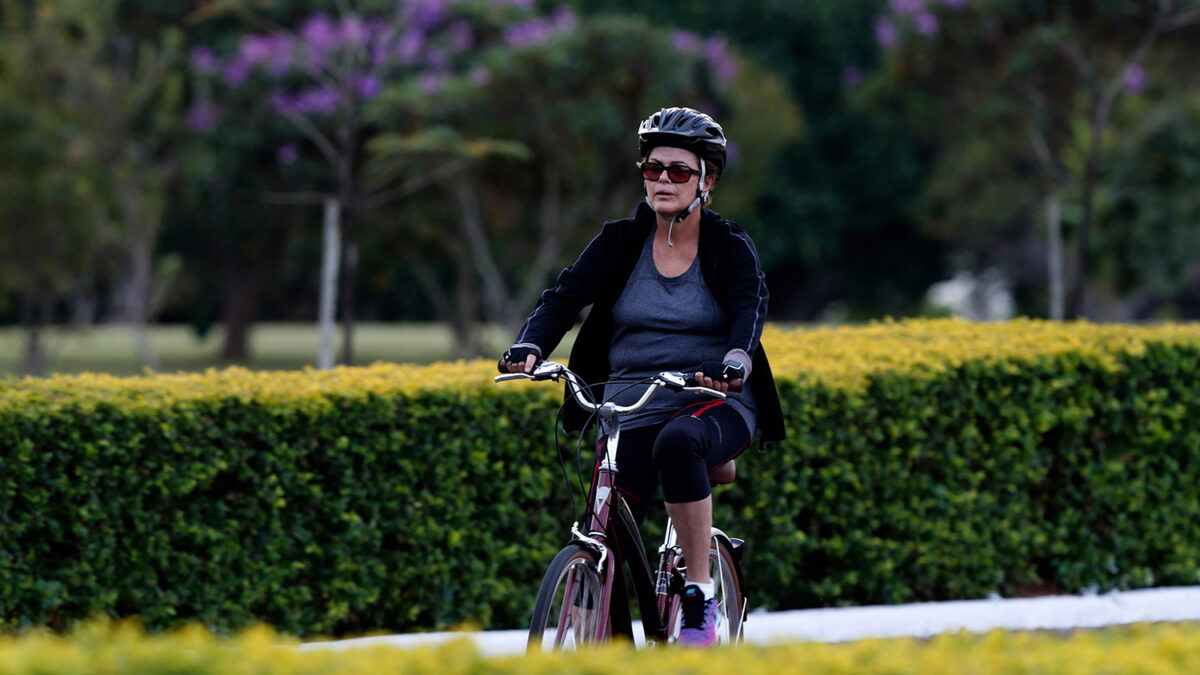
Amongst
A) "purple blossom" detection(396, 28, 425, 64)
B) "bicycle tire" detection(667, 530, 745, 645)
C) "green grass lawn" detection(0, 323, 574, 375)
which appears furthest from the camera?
"green grass lawn" detection(0, 323, 574, 375)

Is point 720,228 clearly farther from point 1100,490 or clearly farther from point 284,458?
point 1100,490

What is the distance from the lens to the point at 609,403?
458 centimetres

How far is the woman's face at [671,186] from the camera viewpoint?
15.8 feet

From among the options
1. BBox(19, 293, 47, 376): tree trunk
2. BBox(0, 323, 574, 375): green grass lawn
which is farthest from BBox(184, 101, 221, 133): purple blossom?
BBox(0, 323, 574, 375): green grass lawn

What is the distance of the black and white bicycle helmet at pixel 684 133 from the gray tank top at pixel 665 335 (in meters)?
0.37

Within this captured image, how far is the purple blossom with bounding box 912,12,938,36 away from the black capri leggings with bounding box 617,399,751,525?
26.7 meters

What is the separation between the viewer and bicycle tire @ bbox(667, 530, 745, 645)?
212 inches

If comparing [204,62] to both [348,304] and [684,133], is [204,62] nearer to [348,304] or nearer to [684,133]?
[348,304]

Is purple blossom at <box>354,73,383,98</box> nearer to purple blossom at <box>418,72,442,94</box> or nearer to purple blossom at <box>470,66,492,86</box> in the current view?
purple blossom at <box>418,72,442,94</box>

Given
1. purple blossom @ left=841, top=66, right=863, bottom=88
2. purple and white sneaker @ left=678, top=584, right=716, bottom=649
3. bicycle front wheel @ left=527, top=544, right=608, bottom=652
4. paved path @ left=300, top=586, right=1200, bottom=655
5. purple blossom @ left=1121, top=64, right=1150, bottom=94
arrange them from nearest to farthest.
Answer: bicycle front wheel @ left=527, top=544, right=608, bottom=652 → purple and white sneaker @ left=678, top=584, right=716, bottom=649 → paved path @ left=300, top=586, right=1200, bottom=655 → purple blossom @ left=1121, top=64, right=1150, bottom=94 → purple blossom @ left=841, top=66, right=863, bottom=88

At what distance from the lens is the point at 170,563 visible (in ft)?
19.9

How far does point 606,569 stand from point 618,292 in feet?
3.18

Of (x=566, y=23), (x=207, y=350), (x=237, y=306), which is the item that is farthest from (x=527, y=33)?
(x=207, y=350)

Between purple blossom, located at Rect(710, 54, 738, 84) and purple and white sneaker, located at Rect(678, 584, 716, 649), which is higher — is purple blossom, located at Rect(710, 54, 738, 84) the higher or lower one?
the higher one
